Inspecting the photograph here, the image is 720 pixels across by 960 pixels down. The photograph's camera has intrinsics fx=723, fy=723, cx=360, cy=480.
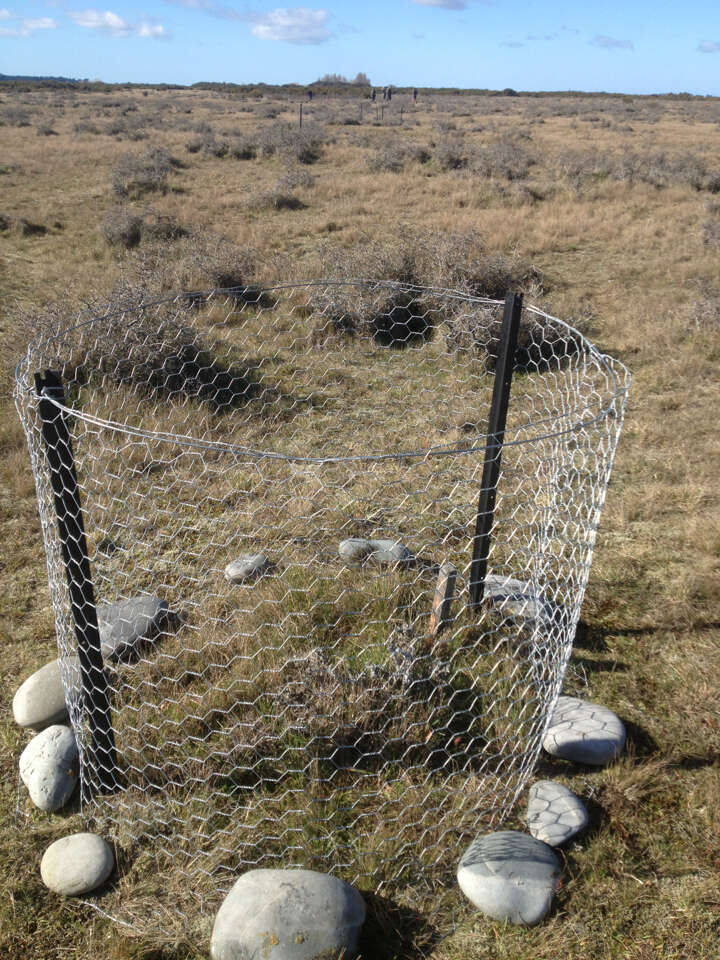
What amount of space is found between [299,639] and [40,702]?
3.39ft

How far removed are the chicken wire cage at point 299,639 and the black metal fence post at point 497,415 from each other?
0.06 feet

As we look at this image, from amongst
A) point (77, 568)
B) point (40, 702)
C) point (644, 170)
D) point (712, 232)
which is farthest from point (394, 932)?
point (644, 170)

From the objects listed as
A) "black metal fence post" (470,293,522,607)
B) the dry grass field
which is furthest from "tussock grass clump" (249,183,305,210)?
"black metal fence post" (470,293,522,607)

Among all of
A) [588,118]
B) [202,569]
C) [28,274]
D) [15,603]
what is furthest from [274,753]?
[588,118]

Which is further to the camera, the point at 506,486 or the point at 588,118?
the point at 588,118

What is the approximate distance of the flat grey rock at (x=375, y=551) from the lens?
11.6 ft

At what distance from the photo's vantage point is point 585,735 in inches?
105

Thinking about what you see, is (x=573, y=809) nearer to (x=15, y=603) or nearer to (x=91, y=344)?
(x=15, y=603)

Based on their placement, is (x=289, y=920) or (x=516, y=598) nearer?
(x=289, y=920)

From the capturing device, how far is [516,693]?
9.27 feet

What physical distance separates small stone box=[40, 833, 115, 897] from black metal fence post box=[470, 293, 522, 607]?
1.61 meters

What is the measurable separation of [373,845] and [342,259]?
23.2ft

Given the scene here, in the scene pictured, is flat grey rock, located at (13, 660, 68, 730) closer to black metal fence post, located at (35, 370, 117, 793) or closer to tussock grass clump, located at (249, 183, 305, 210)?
black metal fence post, located at (35, 370, 117, 793)

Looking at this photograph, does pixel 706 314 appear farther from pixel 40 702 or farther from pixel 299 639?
pixel 40 702
